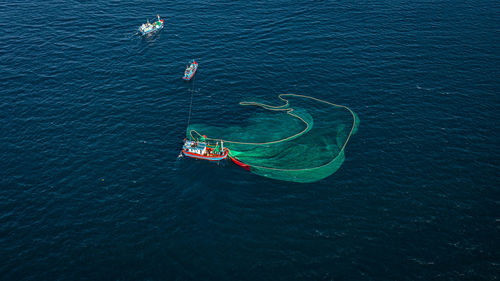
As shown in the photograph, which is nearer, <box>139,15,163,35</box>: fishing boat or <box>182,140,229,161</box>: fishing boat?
<box>182,140,229,161</box>: fishing boat

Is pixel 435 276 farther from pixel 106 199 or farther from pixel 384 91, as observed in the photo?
pixel 106 199

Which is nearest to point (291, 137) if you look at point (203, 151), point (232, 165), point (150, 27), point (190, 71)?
point (232, 165)

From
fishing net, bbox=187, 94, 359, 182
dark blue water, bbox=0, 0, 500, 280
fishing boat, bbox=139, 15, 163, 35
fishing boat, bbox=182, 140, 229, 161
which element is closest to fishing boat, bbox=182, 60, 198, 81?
dark blue water, bbox=0, 0, 500, 280

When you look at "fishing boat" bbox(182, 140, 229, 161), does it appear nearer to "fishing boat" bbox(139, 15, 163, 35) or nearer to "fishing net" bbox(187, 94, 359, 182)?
"fishing net" bbox(187, 94, 359, 182)

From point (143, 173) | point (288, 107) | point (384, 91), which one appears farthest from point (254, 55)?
point (143, 173)

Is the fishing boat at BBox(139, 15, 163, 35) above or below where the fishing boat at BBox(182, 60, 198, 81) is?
above

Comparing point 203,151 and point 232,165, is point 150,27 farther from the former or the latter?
point 232,165

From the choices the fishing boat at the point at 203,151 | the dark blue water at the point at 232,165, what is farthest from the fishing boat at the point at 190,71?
the fishing boat at the point at 203,151
